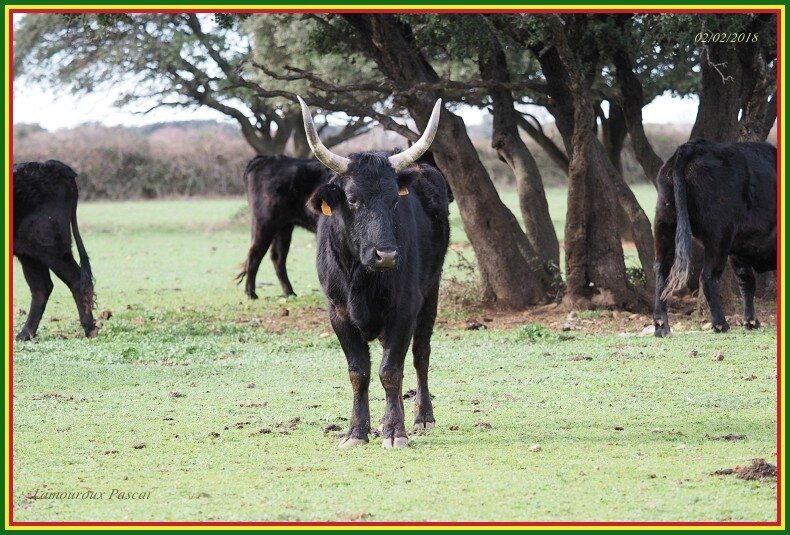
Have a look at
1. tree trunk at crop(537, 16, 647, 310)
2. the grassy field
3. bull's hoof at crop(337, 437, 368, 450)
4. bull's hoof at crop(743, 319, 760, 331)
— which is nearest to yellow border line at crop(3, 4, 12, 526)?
the grassy field

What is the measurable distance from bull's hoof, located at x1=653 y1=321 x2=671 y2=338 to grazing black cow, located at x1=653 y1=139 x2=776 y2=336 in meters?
0.01

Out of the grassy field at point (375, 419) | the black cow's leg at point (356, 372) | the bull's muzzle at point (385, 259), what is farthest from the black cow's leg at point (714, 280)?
the bull's muzzle at point (385, 259)

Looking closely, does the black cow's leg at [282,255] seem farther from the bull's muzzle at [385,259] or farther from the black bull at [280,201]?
the bull's muzzle at [385,259]

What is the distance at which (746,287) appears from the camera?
12.4m

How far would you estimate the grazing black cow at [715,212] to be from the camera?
11.7 metres

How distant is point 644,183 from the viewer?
46188 mm

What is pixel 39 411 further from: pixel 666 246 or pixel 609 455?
pixel 666 246

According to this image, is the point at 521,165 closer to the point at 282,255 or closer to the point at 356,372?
the point at 282,255

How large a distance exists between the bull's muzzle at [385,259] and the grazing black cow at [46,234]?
644 centimetres

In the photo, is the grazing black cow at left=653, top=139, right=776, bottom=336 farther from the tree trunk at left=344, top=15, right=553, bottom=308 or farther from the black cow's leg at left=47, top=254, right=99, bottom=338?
the black cow's leg at left=47, top=254, right=99, bottom=338

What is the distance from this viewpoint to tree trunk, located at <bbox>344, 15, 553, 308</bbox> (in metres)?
14.0

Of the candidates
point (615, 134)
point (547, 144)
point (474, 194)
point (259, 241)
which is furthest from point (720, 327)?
point (615, 134)

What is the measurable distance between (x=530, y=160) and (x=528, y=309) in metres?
2.78

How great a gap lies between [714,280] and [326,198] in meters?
5.61
